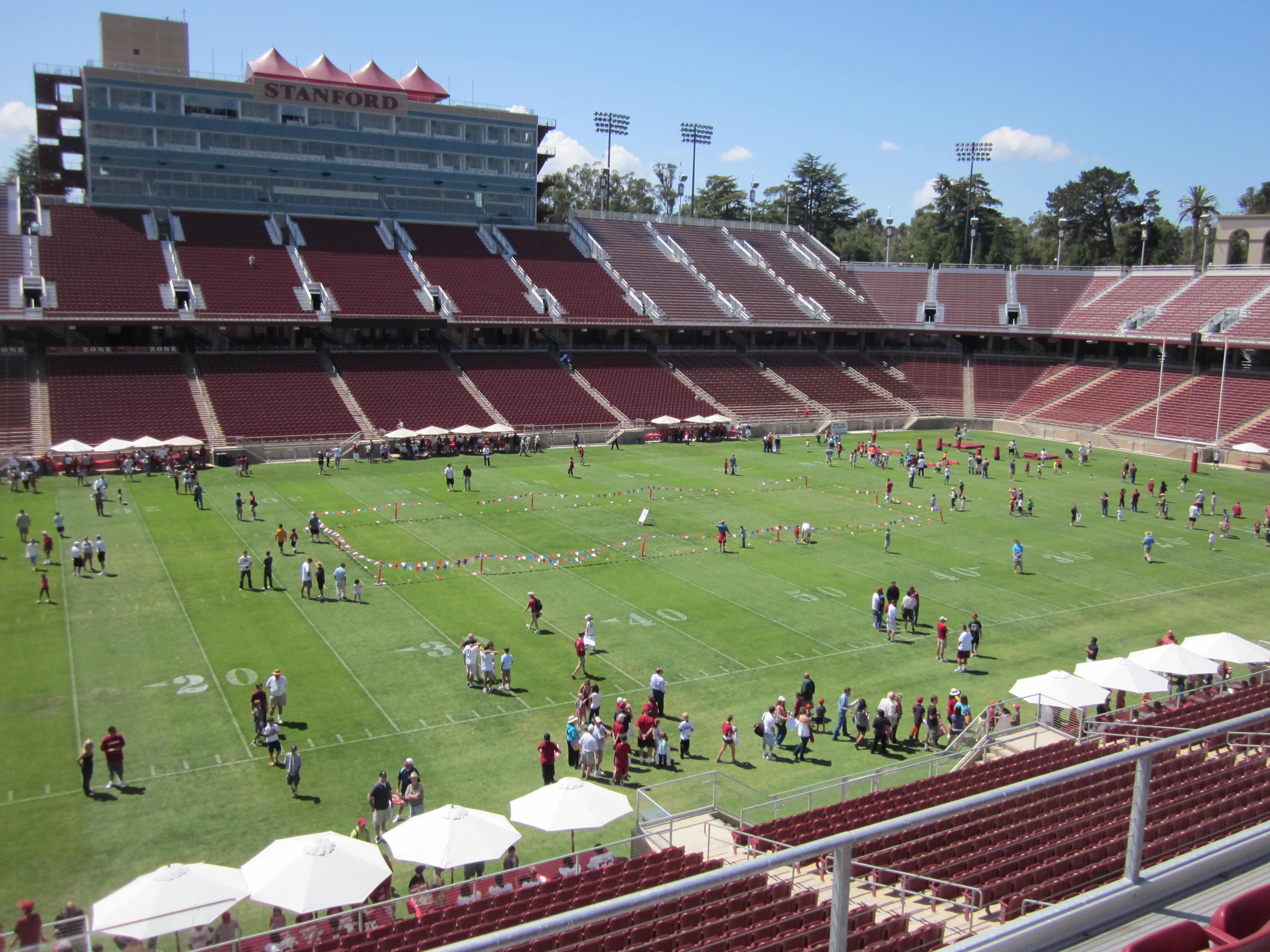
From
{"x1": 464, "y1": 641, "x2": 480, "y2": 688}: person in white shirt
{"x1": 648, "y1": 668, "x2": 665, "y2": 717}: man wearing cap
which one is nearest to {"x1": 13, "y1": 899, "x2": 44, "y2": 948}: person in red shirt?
{"x1": 464, "y1": 641, "x2": 480, "y2": 688}: person in white shirt

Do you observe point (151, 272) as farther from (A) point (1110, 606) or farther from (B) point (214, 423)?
(A) point (1110, 606)

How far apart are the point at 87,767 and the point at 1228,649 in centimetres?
2377

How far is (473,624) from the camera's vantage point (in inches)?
1085

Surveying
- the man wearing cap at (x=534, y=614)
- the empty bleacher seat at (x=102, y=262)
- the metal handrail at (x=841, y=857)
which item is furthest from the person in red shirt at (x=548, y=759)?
the empty bleacher seat at (x=102, y=262)

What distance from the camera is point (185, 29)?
6819 centimetres

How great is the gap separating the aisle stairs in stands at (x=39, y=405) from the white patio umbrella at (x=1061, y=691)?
44999 millimetres

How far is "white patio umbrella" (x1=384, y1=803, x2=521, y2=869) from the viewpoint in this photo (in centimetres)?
1409

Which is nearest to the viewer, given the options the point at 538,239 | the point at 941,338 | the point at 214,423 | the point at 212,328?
the point at 214,423

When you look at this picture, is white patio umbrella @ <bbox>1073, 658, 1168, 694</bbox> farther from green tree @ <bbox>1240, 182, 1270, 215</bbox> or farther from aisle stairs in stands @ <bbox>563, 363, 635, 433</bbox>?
green tree @ <bbox>1240, 182, 1270, 215</bbox>

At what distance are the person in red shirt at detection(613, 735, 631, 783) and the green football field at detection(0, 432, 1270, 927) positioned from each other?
1.26 ft

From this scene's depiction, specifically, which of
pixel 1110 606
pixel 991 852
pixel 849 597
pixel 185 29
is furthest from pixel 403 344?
pixel 991 852

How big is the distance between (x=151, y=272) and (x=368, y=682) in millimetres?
46259

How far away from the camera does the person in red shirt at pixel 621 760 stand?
19.2m

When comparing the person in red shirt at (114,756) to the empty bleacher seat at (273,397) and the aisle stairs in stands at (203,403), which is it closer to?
the aisle stairs in stands at (203,403)
